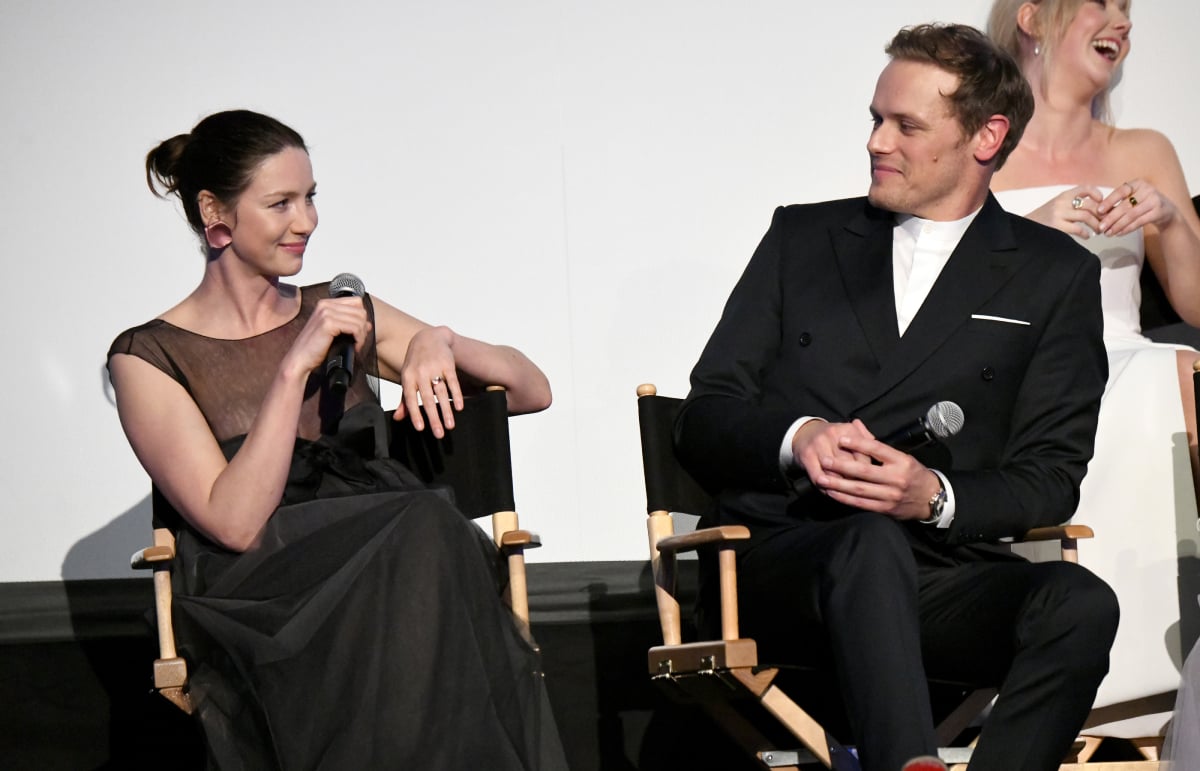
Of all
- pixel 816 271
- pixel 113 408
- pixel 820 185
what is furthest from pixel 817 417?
pixel 113 408

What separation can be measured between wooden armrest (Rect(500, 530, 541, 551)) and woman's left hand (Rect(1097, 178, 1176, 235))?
1.44 m

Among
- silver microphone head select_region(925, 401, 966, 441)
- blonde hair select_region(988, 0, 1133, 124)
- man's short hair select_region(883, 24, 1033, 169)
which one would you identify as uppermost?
blonde hair select_region(988, 0, 1133, 124)

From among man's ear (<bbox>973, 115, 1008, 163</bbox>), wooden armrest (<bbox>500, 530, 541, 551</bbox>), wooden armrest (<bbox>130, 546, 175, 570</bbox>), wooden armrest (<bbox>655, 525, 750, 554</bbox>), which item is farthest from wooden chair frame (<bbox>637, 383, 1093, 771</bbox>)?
wooden armrest (<bbox>130, 546, 175, 570</bbox>)

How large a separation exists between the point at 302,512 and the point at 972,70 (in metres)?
1.37

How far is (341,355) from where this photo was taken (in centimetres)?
272

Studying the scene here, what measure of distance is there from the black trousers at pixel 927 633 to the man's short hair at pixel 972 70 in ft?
2.58

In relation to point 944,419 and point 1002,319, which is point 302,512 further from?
point 1002,319

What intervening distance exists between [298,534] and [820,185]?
1.79 meters

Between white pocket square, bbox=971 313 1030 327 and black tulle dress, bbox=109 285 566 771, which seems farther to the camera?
white pocket square, bbox=971 313 1030 327

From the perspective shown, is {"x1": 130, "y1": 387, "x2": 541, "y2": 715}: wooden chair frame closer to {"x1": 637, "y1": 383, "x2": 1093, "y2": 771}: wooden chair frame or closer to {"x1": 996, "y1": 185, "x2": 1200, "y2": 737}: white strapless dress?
{"x1": 637, "y1": 383, "x2": 1093, "y2": 771}: wooden chair frame

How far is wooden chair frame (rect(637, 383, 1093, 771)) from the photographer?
98.9 inches

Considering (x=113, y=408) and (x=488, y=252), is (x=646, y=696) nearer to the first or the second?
(x=488, y=252)

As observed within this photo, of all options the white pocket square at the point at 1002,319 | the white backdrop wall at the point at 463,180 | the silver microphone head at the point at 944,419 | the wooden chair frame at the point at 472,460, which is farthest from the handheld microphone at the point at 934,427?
the white backdrop wall at the point at 463,180

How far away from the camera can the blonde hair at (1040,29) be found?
3.83m
